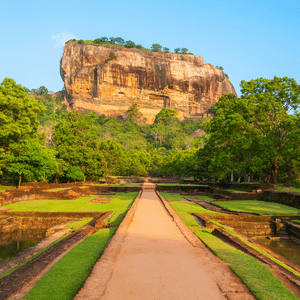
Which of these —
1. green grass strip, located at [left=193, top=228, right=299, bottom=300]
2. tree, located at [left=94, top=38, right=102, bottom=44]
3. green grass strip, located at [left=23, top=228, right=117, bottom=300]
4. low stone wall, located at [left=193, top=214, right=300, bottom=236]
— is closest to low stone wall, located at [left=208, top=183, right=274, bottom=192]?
low stone wall, located at [left=193, top=214, right=300, bottom=236]

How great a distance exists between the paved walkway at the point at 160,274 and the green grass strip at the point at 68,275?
0.27m

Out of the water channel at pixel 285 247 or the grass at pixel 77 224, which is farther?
the grass at pixel 77 224

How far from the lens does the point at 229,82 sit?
120m

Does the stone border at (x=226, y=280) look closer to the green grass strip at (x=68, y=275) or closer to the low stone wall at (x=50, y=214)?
the green grass strip at (x=68, y=275)

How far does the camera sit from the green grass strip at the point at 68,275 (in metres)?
3.94

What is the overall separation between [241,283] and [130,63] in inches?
4045

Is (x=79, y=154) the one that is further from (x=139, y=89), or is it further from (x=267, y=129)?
(x=139, y=89)

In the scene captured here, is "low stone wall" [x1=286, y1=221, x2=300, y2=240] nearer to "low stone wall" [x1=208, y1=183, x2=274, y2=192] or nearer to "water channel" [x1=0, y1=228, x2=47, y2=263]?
"low stone wall" [x1=208, y1=183, x2=274, y2=192]

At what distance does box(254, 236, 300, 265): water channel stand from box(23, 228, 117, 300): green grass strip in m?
6.54

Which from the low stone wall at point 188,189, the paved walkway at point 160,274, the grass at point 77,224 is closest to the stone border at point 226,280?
the paved walkway at point 160,274

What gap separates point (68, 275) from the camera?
4.69 metres

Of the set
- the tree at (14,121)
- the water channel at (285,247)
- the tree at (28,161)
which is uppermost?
the tree at (14,121)

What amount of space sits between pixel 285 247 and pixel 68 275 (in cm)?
855

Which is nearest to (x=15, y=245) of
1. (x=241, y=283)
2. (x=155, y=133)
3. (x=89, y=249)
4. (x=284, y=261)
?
(x=89, y=249)
